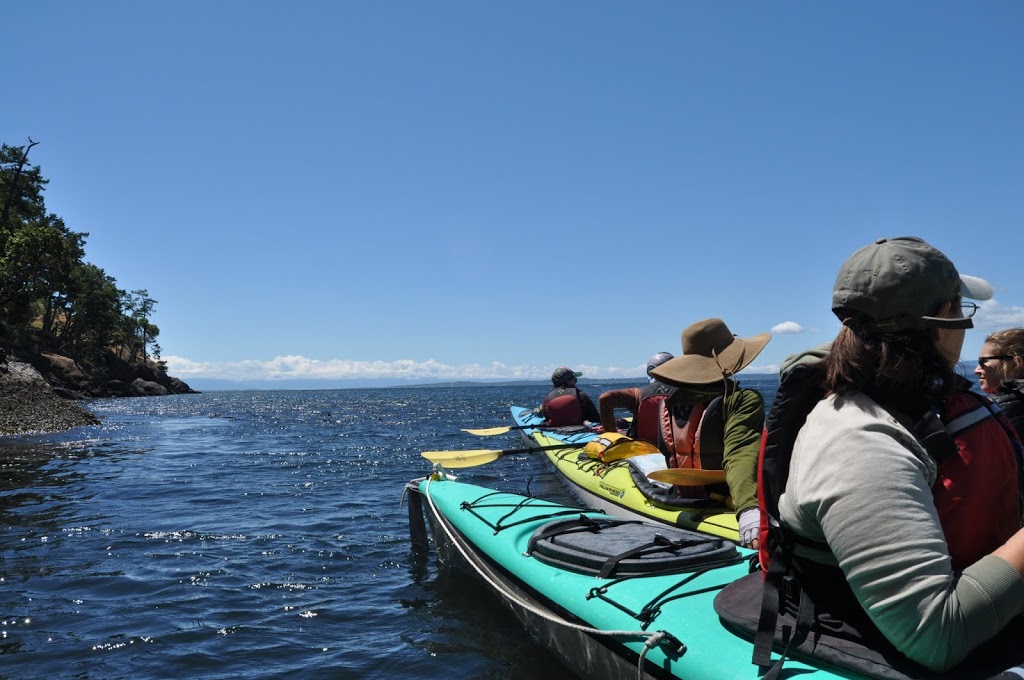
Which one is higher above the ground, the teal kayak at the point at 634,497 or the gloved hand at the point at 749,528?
the gloved hand at the point at 749,528

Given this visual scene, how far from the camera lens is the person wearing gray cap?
164 cm

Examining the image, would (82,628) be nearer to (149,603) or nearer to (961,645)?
(149,603)

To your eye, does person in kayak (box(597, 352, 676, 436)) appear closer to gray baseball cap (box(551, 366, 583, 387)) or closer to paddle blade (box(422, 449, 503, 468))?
paddle blade (box(422, 449, 503, 468))

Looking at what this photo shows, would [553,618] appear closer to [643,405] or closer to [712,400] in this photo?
[712,400]

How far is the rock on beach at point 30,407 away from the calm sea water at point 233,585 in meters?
7.59

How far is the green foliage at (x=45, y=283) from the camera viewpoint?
31016 mm

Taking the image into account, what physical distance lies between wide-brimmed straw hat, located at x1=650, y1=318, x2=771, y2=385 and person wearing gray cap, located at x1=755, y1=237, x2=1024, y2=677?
3.33 m

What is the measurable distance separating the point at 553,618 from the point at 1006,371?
343 cm

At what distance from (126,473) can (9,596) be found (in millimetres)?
8041

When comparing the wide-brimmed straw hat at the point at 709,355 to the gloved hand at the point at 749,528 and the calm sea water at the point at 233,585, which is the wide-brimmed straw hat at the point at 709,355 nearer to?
the gloved hand at the point at 749,528

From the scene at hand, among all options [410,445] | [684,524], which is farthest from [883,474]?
[410,445]

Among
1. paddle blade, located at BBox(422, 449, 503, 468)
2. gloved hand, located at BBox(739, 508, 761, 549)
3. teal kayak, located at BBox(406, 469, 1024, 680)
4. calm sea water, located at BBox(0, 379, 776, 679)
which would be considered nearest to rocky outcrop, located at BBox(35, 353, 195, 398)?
calm sea water, located at BBox(0, 379, 776, 679)

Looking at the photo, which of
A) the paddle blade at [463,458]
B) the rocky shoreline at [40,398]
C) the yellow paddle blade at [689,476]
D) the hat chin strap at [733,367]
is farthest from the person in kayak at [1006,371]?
the rocky shoreline at [40,398]

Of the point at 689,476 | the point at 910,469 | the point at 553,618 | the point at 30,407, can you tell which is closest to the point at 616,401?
the point at 689,476
